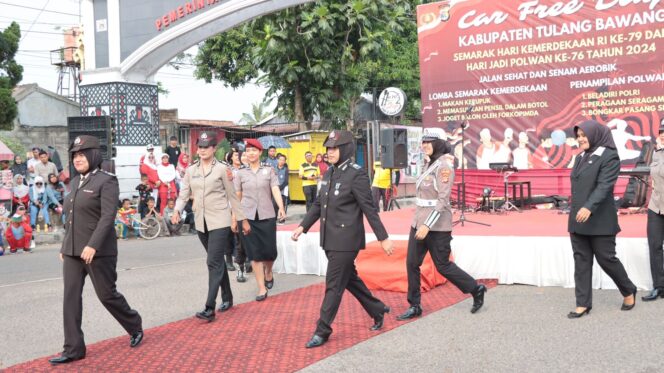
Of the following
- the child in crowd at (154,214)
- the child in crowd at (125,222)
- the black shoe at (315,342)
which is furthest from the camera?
the child in crowd at (154,214)

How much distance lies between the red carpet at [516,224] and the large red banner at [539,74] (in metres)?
2.10

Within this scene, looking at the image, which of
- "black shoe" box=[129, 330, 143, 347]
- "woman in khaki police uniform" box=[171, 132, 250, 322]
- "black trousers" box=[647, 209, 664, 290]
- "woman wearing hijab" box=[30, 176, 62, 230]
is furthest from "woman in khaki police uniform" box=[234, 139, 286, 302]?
"woman wearing hijab" box=[30, 176, 62, 230]

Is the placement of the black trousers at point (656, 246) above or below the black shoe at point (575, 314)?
above

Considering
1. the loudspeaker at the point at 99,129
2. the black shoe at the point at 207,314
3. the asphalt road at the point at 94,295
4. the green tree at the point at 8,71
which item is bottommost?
the asphalt road at the point at 94,295

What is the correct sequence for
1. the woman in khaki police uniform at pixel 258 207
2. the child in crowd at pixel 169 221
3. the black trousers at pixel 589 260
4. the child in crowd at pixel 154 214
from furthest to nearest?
the child in crowd at pixel 169 221 < the child in crowd at pixel 154 214 < the woman in khaki police uniform at pixel 258 207 < the black trousers at pixel 589 260

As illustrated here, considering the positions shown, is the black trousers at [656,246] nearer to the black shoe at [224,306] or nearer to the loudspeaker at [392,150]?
the black shoe at [224,306]

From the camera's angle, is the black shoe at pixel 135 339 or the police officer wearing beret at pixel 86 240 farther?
the black shoe at pixel 135 339

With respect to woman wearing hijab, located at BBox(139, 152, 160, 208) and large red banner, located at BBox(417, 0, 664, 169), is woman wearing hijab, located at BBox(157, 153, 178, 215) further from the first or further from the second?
large red banner, located at BBox(417, 0, 664, 169)

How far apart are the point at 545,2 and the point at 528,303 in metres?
9.09

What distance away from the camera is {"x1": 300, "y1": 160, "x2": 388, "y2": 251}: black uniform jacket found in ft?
19.7

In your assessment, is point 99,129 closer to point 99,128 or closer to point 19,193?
point 99,128

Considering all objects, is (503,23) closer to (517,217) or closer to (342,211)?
(517,217)

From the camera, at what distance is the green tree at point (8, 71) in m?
18.3

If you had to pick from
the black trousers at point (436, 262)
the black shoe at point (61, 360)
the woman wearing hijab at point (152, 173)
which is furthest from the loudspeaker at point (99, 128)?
the black shoe at point (61, 360)
